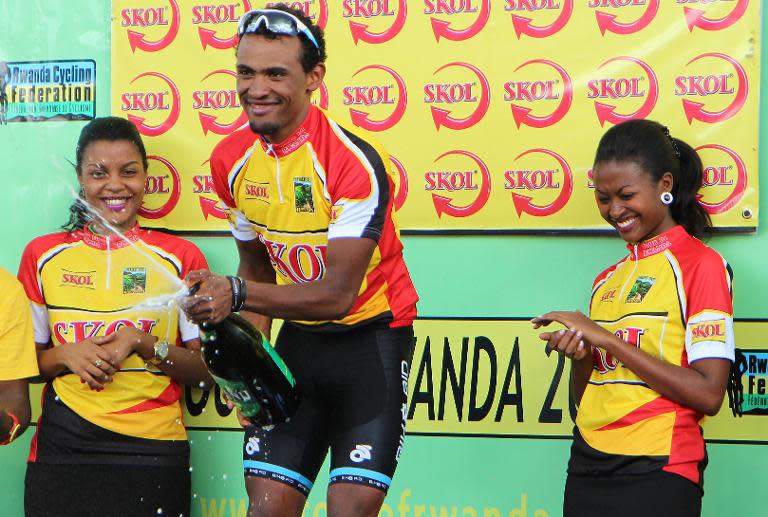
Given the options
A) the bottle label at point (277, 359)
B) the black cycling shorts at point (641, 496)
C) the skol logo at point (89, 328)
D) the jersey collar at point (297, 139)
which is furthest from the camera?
the skol logo at point (89, 328)

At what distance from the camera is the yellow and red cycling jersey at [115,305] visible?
4805mm

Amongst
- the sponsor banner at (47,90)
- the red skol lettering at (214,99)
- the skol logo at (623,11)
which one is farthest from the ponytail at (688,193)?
the sponsor banner at (47,90)

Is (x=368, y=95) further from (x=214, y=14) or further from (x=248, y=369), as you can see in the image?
(x=248, y=369)

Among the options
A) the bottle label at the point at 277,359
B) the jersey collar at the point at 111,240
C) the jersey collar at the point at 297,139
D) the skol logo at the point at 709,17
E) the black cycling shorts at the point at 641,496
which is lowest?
the black cycling shorts at the point at 641,496

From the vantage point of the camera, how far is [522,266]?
16.0 feet

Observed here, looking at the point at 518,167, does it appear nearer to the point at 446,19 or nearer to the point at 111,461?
the point at 446,19

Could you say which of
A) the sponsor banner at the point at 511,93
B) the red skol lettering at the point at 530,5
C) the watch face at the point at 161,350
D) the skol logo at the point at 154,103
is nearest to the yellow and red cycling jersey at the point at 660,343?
the sponsor banner at the point at 511,93

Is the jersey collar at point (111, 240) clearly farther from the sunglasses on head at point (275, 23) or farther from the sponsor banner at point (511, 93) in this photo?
the sunglasses on head at point (275, 23)

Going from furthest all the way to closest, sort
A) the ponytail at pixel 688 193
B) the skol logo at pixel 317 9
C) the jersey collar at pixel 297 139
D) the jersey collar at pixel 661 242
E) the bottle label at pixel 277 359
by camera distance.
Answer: the skol logo at pixel 317 9 < the ponytail at pixel 688 193 < the jersey collar at pixel 661 242 < the jersey collar at pixel 297 139 < the bottle label at pixel 277 359

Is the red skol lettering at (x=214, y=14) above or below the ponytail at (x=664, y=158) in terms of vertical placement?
above

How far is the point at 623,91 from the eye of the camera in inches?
186

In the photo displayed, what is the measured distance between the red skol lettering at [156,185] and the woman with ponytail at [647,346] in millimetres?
2161

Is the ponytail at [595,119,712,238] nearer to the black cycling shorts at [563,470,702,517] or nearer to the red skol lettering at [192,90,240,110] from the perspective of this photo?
the black cycling shorts at [563,470,702,517]

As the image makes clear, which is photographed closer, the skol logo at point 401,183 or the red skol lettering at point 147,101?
the skol logo at point 401,183
